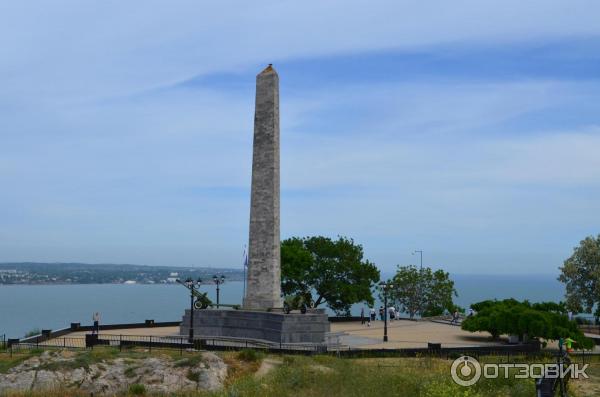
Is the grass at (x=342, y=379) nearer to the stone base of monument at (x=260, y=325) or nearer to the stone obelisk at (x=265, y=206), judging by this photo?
the stone base of monument at (x=260, y=325)

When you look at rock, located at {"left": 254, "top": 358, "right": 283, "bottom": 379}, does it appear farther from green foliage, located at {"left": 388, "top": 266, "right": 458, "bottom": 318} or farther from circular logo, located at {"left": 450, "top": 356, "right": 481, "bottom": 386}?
green foliage, located at {"left": 388, "top": 266, "right": 458, "bottom": 318}

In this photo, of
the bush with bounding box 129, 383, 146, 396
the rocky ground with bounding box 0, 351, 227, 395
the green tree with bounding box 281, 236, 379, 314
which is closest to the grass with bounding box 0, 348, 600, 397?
the bush with bounding box 129, 383, 146, 396

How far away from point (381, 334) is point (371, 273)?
1443 cm

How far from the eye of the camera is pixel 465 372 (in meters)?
21.9

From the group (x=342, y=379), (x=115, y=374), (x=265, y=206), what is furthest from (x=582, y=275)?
(x=115, y=374)

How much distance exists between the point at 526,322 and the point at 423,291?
92.1 feet

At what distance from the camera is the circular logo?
19969 mm

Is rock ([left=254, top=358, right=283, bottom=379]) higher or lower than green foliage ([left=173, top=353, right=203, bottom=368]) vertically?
lower

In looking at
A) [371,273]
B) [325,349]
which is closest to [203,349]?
[325,349]

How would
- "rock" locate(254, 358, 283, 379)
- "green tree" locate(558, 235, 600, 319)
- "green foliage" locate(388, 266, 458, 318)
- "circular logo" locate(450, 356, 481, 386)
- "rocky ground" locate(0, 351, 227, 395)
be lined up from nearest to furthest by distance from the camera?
"circular logo" locate(450, 356, 481, 386) → "rocky ground" locate(0, 351, 227, 395) → "rock" locate(254, 358, 283, 379) → "green tree" locate(558, 235, 600, 319) → "green foliage" locate(388, 266, 458, 318)

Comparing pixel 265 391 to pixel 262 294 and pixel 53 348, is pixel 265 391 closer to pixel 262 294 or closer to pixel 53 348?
pixel 53 348

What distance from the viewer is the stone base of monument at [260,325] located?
3453cm

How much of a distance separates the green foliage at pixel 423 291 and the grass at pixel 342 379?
32.6 meters

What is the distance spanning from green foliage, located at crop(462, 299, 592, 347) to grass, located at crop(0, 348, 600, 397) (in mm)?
4020
